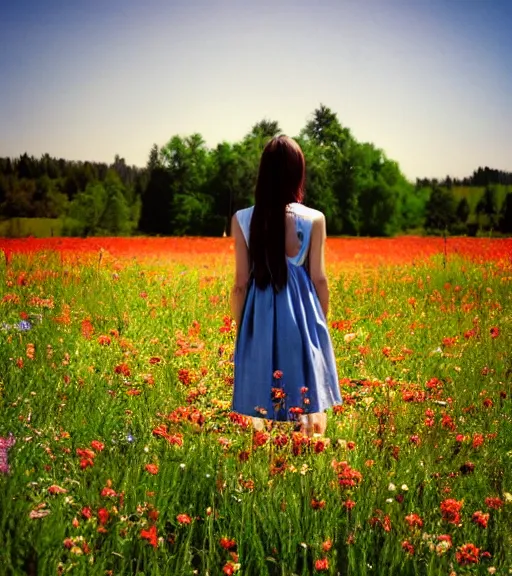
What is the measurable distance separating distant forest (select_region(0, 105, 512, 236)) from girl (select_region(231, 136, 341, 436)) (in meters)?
6.29

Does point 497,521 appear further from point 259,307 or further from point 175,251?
point 175,251

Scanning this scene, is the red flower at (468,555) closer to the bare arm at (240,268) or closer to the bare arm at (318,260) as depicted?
the bare arm at (318,260)

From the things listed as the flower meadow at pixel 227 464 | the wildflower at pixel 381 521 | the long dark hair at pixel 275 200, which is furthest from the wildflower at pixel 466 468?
the long dark hair at pixel 275 200

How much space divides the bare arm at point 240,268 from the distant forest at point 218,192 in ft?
20.9

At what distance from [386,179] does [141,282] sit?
2547 centimetres

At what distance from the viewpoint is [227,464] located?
8.37 ft

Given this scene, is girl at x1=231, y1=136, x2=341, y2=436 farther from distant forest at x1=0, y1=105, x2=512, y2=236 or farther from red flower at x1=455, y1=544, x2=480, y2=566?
distant forest at x1=0, y1=105, x2=512, y2=236

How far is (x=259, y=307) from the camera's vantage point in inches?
134

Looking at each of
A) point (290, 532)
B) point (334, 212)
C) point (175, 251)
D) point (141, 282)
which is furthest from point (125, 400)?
point (334, 212)

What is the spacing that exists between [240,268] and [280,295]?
0.79ft

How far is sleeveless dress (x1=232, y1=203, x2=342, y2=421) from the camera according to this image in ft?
11.0

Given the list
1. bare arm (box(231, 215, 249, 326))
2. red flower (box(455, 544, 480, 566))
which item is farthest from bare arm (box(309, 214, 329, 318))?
red flower (box(455, 544, 480, 566))

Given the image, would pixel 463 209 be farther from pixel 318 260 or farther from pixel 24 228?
pixel 318 260

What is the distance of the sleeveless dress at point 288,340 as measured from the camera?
11.0 feet
